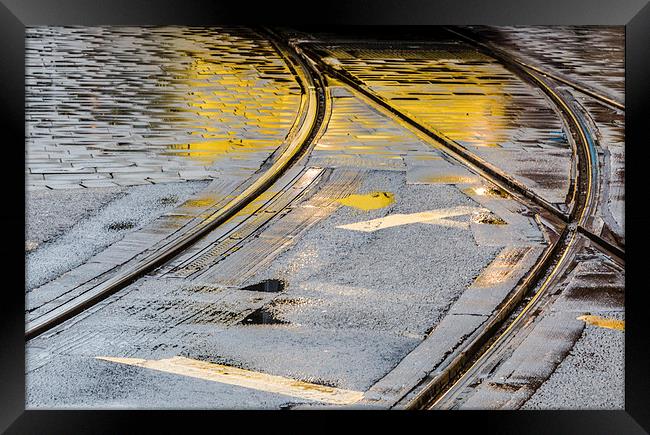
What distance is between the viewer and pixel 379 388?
425 cm

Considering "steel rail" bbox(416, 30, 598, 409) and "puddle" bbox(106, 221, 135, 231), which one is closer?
"steel rail" bbox(416, 30, 598, 409)

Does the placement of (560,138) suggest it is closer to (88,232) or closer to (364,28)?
(364,28)

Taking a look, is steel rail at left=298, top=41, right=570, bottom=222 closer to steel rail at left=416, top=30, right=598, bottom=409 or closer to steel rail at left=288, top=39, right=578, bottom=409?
steel rail at left=288, top=39, right=578, bottom=409

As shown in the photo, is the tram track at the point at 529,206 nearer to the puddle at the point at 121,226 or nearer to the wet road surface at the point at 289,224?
the wet road surface at the point at 289,224

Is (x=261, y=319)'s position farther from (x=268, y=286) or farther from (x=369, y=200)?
(x=369, y=200)

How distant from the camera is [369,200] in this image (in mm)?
4555

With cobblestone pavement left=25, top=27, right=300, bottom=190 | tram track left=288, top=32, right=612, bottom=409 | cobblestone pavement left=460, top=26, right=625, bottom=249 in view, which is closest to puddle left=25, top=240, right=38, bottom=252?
cobblestone pavement left=25, top=27, right=300, bottom=190

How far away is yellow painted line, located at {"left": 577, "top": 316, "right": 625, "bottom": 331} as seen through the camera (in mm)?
4359

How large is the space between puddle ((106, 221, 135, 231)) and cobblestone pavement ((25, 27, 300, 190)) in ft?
0.63

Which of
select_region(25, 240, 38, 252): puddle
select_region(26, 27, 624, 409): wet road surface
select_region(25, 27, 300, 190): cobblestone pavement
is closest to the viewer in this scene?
select_region(26, 27, 624, 409): wet road surface

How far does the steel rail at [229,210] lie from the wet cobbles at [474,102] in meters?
0.19

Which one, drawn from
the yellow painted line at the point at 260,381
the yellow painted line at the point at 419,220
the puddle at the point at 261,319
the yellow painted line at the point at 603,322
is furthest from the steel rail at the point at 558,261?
the puddle at the point at 261,319
